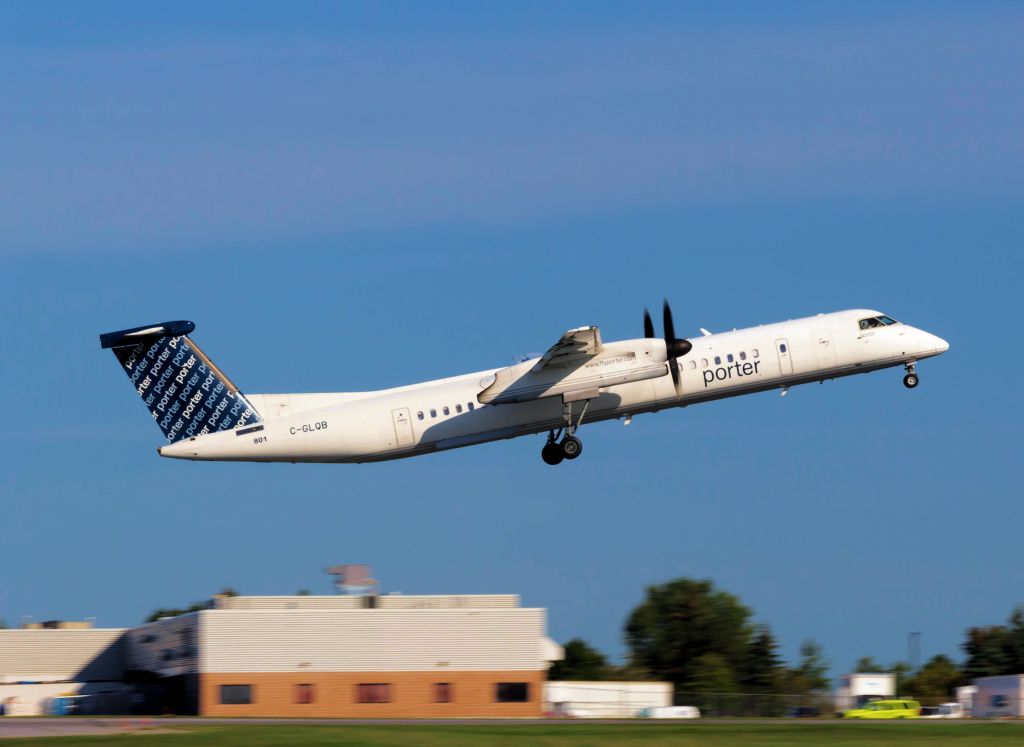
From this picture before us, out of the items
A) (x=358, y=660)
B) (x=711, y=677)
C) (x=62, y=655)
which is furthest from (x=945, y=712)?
(x=62, y=655)

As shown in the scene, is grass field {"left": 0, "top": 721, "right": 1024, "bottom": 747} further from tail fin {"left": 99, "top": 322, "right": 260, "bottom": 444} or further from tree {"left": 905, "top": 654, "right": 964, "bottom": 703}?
tree {"left": 905, "top": 654, "right": 964, "bottom": 703}

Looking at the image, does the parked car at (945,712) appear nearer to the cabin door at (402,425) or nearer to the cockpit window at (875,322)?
the cockpit window at (875,322)

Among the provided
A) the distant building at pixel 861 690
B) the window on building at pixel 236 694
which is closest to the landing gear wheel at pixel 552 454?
the window on building at pixel 236 694

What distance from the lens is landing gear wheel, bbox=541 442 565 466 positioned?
139 feet

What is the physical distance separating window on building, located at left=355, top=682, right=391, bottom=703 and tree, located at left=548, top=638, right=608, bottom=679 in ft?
93.9

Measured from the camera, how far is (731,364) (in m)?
42.0

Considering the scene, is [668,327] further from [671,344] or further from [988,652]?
[988,652]

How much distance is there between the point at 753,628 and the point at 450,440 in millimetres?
54182

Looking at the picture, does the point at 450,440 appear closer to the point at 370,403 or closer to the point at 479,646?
the point at 370,403

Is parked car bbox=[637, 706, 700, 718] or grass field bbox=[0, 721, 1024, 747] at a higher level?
parked car bbox=[637, 706, 700, 718]

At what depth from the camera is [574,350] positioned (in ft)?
132

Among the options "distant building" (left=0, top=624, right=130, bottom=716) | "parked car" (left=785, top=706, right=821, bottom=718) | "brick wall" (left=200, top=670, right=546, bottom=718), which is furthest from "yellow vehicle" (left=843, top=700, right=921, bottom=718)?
"distant building" (left=0, top=624, right=130, bottom=716)

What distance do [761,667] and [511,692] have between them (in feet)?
129

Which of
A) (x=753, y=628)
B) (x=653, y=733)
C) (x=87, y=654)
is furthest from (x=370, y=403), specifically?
(x=753, y=628)
